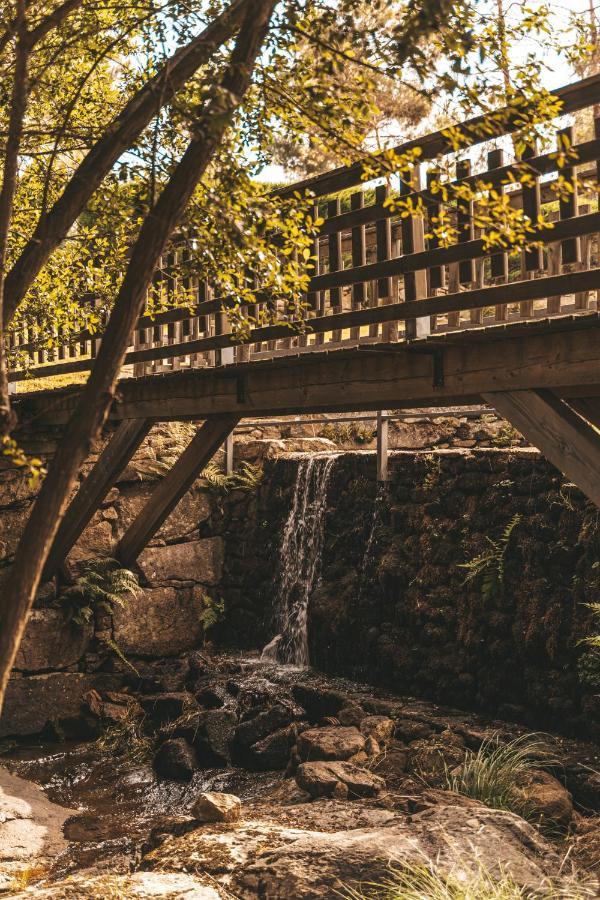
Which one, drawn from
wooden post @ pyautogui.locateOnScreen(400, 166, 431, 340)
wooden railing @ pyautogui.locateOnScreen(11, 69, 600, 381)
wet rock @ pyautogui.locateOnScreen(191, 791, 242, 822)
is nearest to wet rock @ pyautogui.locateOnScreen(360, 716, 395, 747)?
wet rock @ pyautogui.locateOnScreen(191, 791, 242, 822)

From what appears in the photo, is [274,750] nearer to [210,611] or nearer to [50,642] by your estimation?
[50,642]

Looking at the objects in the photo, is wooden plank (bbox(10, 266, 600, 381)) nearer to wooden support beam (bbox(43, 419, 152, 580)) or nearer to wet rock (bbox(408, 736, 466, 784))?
wooden support beam (bbox(43, 419, 152, 580))

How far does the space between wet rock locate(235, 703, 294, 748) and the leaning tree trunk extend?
4982mm

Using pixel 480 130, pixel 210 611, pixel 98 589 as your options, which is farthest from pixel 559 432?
pixel 210 611

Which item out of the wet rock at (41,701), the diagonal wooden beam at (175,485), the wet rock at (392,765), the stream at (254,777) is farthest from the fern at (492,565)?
the wet rock at (41,701)

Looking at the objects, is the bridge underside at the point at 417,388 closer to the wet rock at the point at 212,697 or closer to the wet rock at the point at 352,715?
the wet rock at the point at 212,697

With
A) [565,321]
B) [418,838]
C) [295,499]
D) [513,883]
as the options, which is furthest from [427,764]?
[295,499]

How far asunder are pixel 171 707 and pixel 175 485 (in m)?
2.37

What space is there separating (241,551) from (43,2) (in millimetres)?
7654

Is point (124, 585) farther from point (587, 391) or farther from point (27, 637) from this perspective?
point (587, 391)

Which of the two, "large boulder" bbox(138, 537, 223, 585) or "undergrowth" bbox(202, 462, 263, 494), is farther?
"undergrowth" bbox(202, 462, 263, 494)

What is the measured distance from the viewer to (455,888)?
409 centimetres

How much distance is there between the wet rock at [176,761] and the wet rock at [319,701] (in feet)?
3.97

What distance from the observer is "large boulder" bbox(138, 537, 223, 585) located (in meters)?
11.1
